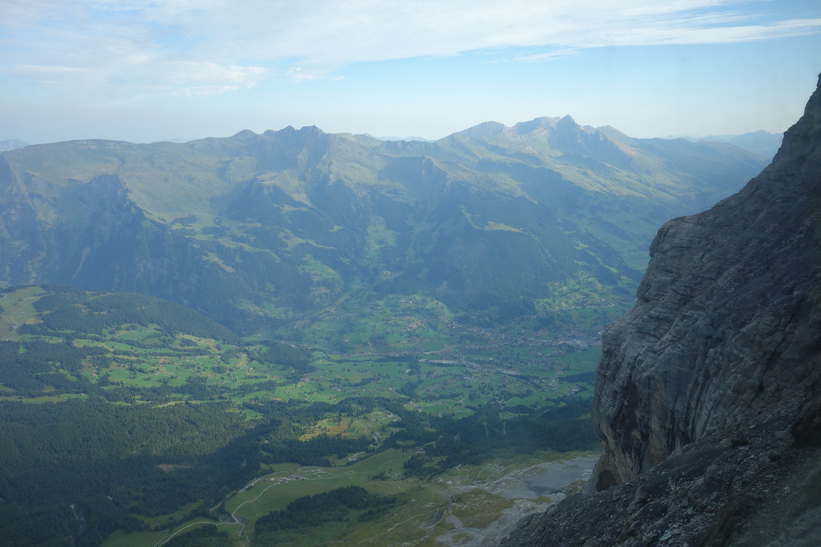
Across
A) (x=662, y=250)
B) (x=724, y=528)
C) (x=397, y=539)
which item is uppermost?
(x=662, y=250)

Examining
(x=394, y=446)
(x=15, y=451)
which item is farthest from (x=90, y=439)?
(x=394, y=446)

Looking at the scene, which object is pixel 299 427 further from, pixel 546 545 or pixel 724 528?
pixel 724 528

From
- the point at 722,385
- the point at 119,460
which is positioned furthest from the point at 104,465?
the point at 722,385

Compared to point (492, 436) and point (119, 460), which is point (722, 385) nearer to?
point (492, 436)

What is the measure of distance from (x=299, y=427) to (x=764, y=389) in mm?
169086

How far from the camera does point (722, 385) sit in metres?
38.6

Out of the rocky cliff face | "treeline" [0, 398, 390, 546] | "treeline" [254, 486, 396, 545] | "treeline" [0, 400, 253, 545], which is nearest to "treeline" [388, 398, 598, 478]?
"treeline" [254, 486, 396, 545]

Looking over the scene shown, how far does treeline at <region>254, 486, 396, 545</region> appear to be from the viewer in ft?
381

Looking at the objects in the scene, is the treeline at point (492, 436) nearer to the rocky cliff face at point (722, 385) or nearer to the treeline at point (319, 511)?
the treeline at point (319, 511)

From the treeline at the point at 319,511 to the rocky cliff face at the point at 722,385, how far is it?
7233cm

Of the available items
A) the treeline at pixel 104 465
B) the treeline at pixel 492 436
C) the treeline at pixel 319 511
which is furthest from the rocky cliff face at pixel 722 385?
the treeline at pixel 104 465

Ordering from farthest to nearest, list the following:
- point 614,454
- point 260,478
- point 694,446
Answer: point 260,478 < point 614,454 < point 694,446

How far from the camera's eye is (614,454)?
53.7 m

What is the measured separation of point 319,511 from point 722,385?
4107 inches
